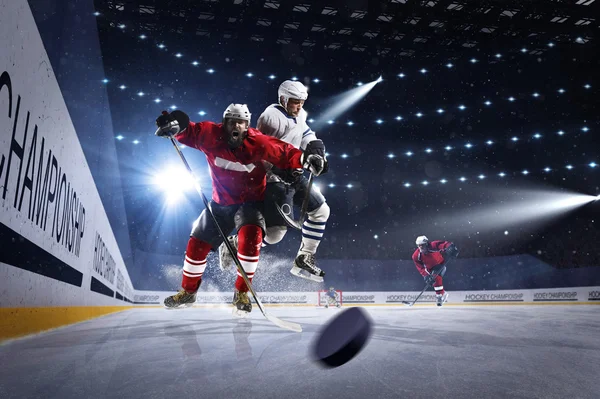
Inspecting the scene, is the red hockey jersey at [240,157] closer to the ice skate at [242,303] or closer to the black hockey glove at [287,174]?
the black hockey glove at [287,174]

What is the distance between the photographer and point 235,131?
9.16 feet

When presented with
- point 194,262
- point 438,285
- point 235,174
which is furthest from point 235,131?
point 438,285

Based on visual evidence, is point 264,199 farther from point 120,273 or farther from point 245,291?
point 120,273

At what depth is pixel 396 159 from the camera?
43.5ft

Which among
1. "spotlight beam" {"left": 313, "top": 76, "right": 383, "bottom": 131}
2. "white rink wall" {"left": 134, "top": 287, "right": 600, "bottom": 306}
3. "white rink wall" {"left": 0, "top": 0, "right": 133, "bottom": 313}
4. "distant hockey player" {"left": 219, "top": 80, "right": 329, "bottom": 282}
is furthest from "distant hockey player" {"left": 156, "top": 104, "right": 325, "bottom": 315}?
"spotlight beam" {"left": 313, "top": 76, "right": 383, "bottom": 131}

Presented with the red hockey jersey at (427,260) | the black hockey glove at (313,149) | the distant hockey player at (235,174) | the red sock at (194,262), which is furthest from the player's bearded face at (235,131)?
the red hockey jersey at (427,260)

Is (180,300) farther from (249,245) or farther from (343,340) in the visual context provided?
(343,340)

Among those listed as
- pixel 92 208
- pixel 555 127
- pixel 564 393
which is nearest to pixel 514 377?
pixel 564 393

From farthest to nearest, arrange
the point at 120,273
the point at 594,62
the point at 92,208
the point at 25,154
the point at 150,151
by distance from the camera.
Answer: the point at 594,62, the point at 150,151, the point at 120,273, the point at 92,208, the point at 25,154

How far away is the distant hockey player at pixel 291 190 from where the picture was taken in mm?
3070

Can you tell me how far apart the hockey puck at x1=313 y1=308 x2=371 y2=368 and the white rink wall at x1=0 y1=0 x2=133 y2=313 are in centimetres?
166

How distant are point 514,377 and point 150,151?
1030 cm

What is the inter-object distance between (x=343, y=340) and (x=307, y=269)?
4.51 ft

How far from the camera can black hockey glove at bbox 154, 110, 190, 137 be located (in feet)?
8.95
